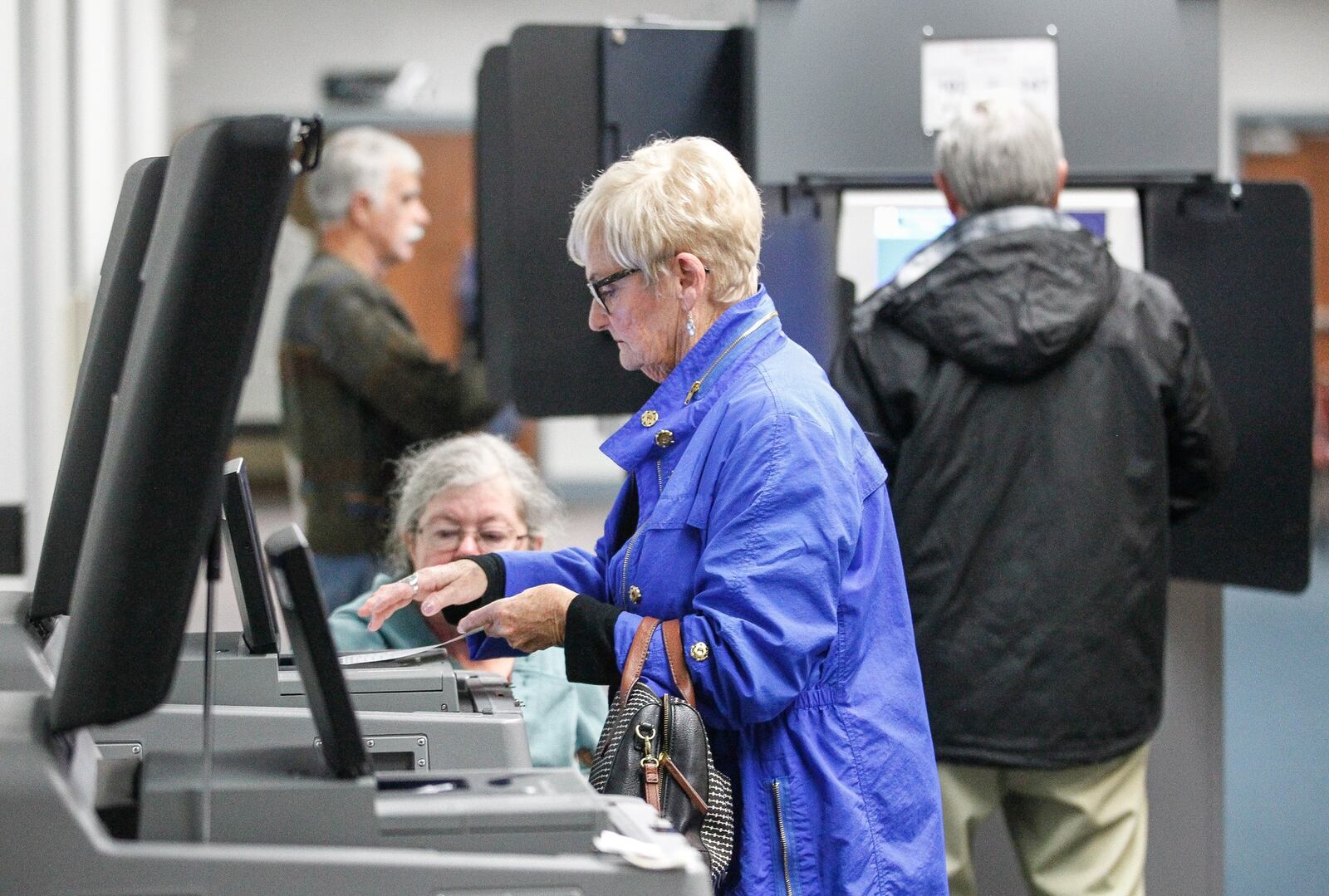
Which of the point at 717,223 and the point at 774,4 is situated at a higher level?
the point at 774,4

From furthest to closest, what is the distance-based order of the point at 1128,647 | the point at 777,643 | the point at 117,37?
the point at 117,37
the point at 1128,647
the point at 777,643

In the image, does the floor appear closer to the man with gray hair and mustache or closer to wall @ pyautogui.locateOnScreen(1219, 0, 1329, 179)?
the man with gray hair and mustache

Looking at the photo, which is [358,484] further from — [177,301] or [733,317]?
[177,301]

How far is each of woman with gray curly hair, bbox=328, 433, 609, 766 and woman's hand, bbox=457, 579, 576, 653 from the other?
1.88 feet

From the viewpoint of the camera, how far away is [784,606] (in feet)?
4.74

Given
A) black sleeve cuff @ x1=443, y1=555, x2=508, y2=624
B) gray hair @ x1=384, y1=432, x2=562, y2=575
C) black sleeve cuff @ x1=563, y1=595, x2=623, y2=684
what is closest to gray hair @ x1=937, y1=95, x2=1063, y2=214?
gray hair @ x1=384, y1=432, x2=562, y2=575

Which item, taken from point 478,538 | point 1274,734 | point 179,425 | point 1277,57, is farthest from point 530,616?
point 1277,57

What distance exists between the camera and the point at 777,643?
56.4 inches

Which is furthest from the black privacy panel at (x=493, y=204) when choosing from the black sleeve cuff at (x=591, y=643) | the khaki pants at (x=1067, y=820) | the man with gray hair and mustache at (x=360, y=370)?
the black sleeve cuff at (x=591, y=643)

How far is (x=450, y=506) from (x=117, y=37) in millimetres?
3688

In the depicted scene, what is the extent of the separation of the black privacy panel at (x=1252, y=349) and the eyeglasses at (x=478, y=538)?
1344 millimetres

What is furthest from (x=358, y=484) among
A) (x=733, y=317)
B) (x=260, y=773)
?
(x=260, y=773)

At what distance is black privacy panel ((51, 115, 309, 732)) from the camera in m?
0.98

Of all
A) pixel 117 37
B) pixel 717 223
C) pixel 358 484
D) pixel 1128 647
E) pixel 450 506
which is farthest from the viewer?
pixel 117 37
